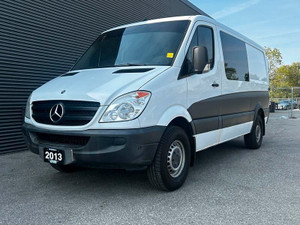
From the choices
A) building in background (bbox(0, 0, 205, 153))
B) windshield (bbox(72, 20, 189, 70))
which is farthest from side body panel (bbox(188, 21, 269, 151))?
building in background (bbox(0, 0, 205, 153))

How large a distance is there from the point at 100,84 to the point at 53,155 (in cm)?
96

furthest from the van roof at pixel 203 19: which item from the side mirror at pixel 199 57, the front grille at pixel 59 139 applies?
the front grille at pixel 59 139

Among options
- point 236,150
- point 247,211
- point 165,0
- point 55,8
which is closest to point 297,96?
point 165,0

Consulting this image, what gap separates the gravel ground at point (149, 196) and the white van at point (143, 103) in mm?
323

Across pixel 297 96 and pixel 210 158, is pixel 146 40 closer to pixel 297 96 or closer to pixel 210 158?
pixel 210 158

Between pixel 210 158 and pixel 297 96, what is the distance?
2636cm

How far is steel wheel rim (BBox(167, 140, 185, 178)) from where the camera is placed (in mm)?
3632

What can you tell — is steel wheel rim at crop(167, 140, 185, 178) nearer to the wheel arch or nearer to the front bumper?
the wheel arch

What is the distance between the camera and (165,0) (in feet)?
39.0

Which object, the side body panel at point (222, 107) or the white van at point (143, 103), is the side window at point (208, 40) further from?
the side body panel at point (222, 107)

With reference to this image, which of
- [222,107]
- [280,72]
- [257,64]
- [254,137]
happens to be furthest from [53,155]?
[280,72]

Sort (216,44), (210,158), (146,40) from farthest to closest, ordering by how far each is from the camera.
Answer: (210,158)
(216,44)
(146,40)

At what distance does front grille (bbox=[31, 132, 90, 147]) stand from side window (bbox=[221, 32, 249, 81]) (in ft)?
9.56

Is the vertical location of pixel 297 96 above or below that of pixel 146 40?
below
